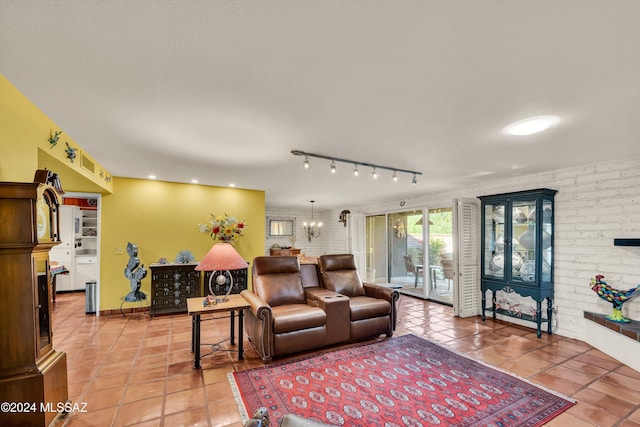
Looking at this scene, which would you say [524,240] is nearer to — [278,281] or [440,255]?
[440,255]

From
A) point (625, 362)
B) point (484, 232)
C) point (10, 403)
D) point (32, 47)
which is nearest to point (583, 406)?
point (625, 362)

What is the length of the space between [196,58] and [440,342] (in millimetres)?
3987

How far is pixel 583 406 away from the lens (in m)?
2.32

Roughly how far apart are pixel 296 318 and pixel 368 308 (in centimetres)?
104

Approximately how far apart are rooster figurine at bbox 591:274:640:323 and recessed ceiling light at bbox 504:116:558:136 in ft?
7.60

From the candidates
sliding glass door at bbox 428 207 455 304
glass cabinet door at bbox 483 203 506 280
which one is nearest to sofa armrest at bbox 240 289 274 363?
glass cabinet door at bbox 483 203 506 280

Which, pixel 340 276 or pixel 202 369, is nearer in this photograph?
pixel 202 369

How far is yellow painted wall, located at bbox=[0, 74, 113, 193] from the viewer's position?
1.86 metres

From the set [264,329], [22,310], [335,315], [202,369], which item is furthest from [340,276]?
[22,310]

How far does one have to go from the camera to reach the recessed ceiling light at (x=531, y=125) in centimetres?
228

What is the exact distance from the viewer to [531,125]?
238 centimetres

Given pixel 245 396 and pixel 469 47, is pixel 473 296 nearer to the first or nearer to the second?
pixel 245 396

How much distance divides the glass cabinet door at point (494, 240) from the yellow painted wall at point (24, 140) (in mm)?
5607

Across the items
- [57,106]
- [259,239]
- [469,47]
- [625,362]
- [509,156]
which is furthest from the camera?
[259,239]
